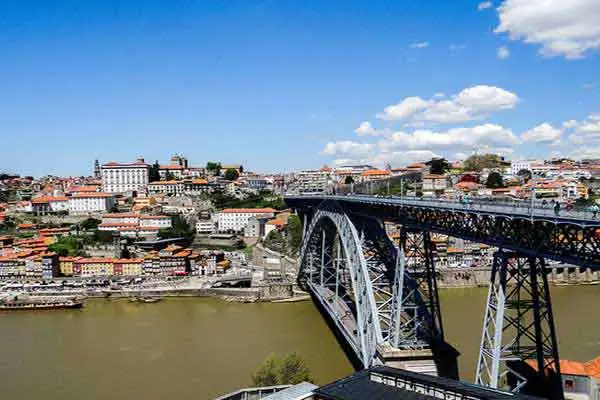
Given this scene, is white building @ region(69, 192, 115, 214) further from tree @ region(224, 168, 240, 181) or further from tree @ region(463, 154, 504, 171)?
tree @ region(463, 154, 504, 171)

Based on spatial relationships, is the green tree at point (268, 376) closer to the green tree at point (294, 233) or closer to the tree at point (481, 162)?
the green tree at point (294, 233)

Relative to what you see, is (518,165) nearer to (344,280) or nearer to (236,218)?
(236,218)

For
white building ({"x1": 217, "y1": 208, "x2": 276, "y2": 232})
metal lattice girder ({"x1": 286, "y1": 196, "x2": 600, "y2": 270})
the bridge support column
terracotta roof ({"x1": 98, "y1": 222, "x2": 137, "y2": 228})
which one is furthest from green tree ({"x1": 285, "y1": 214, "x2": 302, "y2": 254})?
the bridge support column

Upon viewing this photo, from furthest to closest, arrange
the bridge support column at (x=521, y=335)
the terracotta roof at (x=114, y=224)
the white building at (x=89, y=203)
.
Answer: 1. the white building at (x=89, y=203)
2. the terracotta roof at (x=114, y=224)
3. the bridge support column at (x=521, y=335)

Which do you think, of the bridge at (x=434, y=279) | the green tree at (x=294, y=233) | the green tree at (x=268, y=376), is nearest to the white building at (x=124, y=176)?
the green tree at (x=294, y=233)

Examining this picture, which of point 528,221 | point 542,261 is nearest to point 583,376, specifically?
point 542,261

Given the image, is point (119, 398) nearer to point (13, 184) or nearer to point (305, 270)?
point (305, 270)

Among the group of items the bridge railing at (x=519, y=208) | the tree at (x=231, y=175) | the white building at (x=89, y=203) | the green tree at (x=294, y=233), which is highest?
the tree at (x=231, y=175)
